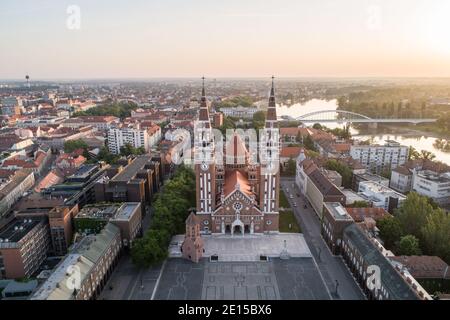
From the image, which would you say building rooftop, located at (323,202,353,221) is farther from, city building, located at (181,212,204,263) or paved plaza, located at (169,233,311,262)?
city building, located at (181,212,204,263)

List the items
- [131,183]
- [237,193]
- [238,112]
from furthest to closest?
[238,112] < [131,183] < [237,193]

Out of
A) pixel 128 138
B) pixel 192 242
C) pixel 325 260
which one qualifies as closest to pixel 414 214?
pixel 325 260

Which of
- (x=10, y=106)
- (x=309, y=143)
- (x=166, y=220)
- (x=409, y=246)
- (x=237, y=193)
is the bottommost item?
(x=409, y=246)

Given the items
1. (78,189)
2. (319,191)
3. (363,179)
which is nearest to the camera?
(319,191)

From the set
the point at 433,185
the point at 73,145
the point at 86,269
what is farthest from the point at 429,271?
the point at 73,145

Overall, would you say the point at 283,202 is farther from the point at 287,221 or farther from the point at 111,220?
the point at 111,220

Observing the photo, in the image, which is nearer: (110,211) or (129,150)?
(110,211)

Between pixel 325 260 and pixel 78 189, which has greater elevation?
pixel 78 189

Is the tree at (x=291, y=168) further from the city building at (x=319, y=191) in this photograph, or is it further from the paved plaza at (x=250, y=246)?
the paved plaza at (x=250, y=246)
